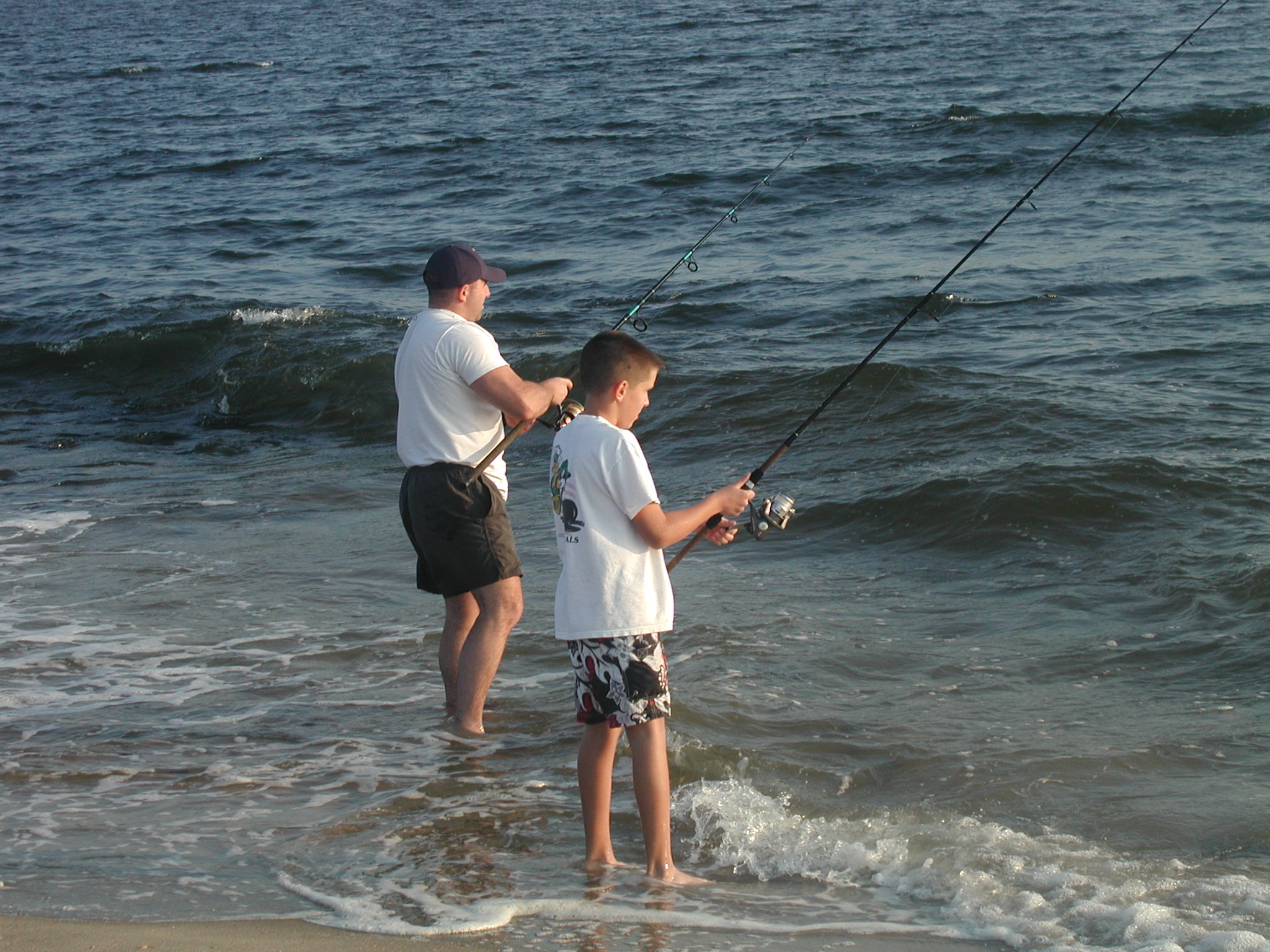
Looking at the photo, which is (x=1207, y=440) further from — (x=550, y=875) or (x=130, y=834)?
(x=130, y=834)

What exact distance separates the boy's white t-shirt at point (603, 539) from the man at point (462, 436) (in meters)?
0.88

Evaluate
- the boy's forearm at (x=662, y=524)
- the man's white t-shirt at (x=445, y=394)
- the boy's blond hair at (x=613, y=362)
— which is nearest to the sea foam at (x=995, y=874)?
the boy's forearm at (x=662, y=524)

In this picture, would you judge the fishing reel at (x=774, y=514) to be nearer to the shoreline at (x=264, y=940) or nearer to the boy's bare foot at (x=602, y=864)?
the boy's bare foot at (x=602, y=864)

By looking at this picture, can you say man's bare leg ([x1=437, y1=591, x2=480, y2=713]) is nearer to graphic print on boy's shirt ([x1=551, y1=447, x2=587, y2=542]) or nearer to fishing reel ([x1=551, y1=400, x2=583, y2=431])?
fishing reel ([x1=551, y1=400, x2=583, y2=431])

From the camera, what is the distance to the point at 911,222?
42.5 ft

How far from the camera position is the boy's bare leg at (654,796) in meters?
3.38

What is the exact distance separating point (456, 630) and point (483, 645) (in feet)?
0.54

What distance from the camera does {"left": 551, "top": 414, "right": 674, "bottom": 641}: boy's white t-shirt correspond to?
320 cm

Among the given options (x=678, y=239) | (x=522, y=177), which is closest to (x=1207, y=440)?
(x=678, y=239)

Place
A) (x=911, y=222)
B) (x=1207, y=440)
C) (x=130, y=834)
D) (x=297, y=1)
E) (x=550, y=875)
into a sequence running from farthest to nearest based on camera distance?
(x=297, y=1) < (x=911, y=222) < (x=1207, y=440) < (x=130, y=834) < (x=550, y=875)

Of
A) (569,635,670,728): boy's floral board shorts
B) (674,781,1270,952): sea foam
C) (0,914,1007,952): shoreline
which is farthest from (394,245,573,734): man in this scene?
(0,914,1007,952): shoreline

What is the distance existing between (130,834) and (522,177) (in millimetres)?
13903

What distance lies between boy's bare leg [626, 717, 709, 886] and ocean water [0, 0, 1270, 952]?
0.31 ft

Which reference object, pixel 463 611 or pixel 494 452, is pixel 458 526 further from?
pixel 463 611
